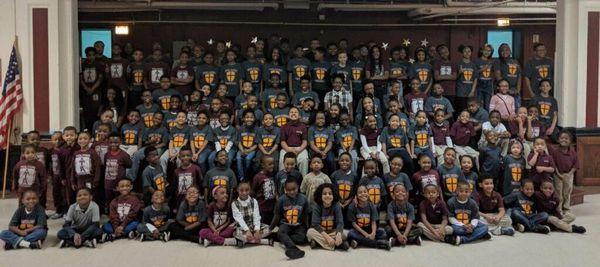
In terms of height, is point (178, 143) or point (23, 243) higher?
point (178, 143)

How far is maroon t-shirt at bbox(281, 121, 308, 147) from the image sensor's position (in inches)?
378

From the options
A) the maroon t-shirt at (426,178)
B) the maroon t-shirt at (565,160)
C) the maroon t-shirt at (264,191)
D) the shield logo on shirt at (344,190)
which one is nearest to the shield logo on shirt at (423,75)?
the maroon t-shirt at (565,160)

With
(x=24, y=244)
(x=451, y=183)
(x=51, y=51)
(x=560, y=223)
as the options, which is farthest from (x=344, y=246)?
(x=51, y=51)

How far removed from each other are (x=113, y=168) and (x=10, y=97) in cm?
238

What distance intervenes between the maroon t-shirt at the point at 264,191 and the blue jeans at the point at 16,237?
8.30 ft

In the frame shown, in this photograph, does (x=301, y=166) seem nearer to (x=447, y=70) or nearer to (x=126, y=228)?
(x=126, y=228)

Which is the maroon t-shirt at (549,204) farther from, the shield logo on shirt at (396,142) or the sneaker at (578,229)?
the shield logo on shirt at (396,142)

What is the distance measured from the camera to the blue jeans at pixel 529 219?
862cm

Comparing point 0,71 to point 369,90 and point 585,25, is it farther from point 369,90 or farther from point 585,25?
point 585,25

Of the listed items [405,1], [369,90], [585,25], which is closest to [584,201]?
[585,25]

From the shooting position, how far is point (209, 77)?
36.7 ft

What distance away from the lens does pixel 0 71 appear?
10.5 m

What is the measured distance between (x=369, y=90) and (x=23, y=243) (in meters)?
5.45

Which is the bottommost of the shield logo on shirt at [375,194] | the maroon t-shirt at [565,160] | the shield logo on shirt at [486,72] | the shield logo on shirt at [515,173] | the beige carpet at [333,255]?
the beige carpet at [333,255]
